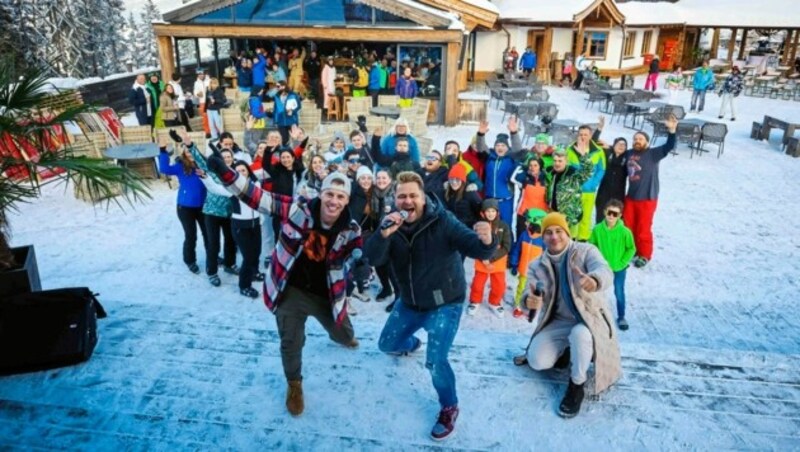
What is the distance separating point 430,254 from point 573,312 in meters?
1.07

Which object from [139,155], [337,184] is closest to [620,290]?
[337,184]

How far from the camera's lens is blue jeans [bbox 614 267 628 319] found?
5375 mm

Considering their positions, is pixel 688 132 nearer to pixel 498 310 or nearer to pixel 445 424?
pixel 498 310

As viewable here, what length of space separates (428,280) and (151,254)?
499 cm

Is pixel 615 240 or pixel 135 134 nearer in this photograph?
pixel 615 240

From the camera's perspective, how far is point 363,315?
18.6 feet

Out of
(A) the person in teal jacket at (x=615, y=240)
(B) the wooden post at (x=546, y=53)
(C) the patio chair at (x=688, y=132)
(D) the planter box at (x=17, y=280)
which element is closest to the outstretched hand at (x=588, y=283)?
(A) the person in teal jacket at (x=615, y=240)

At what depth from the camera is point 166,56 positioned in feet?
47.7

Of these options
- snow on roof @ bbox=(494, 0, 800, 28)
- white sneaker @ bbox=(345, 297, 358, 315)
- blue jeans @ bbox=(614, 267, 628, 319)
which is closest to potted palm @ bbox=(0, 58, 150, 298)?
white sneaker @ bbox=(345, 297, 358, 315)

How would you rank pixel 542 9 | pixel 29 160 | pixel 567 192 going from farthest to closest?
pixel 542 9
pixel 567 192
pixel 29 160

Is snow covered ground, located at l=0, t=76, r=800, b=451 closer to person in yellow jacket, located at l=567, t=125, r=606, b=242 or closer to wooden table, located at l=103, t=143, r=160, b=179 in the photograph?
person in yellow jacket, located at l=567, t=125, r=606, b=242

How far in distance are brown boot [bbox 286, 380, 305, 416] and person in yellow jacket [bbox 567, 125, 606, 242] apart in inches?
169

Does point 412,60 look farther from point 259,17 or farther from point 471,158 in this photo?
point 471,158

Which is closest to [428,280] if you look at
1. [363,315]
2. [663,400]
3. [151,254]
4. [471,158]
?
[663,400]
